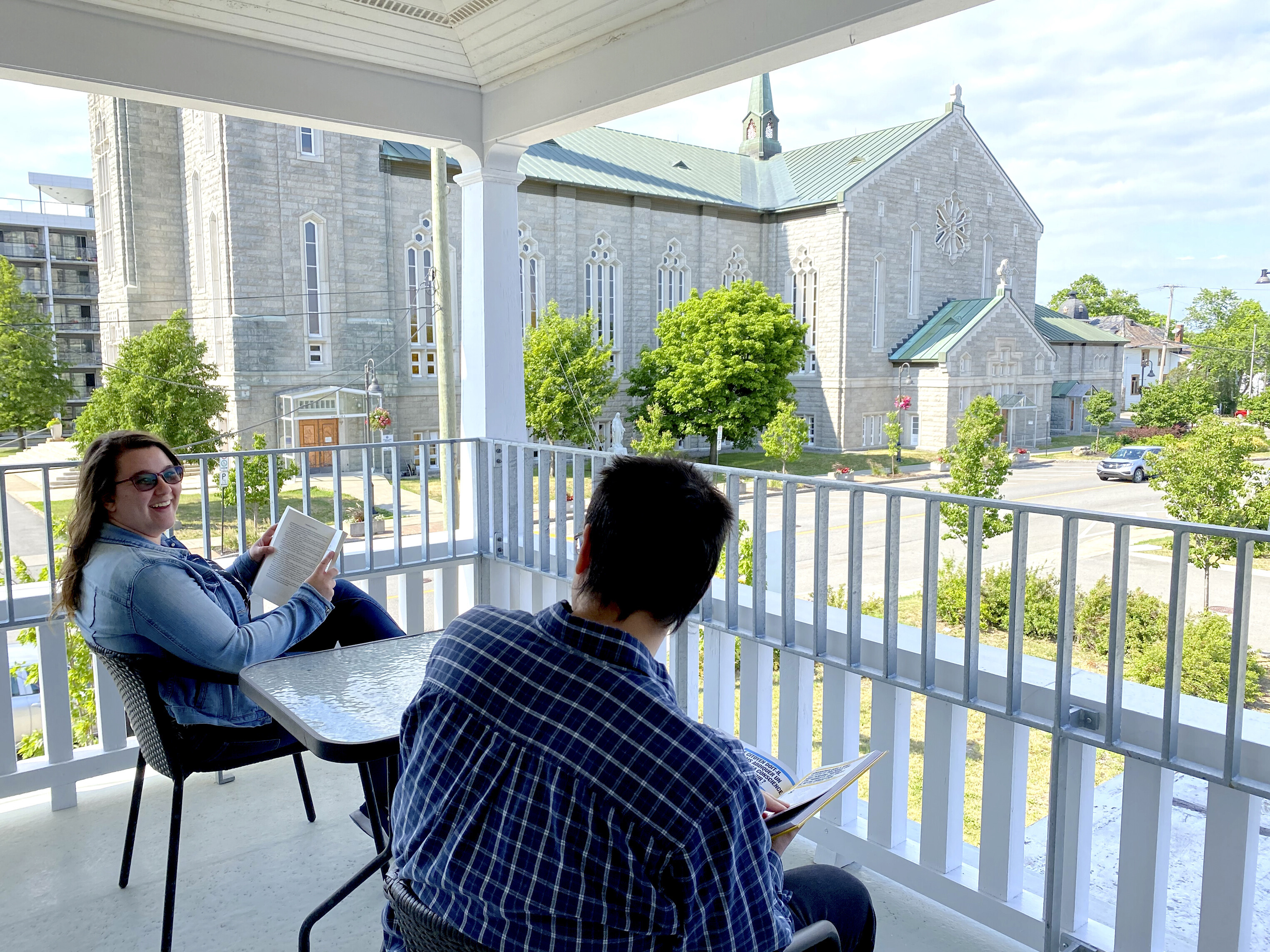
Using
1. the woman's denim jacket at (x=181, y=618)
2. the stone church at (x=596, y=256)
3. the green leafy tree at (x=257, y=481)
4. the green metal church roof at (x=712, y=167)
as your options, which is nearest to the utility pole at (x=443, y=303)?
the green leafy tree at (x=257, y=481)

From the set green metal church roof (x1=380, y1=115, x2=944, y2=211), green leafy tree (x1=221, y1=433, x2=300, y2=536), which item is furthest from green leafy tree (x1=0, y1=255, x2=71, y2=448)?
green metal church roof (x1=380, y1=115, x2=944, y2=211)

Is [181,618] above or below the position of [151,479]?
below

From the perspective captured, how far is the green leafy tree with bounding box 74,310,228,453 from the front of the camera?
18.9 metres

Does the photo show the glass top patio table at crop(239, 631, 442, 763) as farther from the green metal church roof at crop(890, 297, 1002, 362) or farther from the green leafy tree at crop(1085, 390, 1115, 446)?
the green metal church roof at crop(890, 297, 1002, 362)

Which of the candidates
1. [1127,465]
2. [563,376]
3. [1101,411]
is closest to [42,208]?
[563,376]

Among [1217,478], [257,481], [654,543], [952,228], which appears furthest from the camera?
[952,228]

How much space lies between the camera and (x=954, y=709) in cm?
174

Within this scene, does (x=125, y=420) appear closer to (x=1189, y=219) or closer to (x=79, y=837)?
(x=79, y=837)

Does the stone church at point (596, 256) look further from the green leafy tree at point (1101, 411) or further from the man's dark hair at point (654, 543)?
the man's dark hair at point (654, 543)

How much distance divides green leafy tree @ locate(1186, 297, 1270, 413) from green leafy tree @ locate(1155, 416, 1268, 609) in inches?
10.2

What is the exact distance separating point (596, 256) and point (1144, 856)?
84.7ft

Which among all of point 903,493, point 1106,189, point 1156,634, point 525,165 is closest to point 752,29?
point 903,493

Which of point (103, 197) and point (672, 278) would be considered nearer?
point (103, 197)

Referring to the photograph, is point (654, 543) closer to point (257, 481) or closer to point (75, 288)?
point (257, 481)
